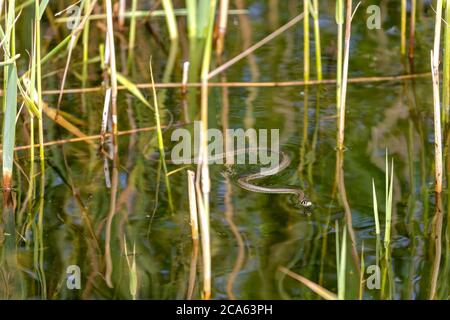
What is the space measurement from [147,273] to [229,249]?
293 mm

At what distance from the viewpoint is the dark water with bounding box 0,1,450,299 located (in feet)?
9.04

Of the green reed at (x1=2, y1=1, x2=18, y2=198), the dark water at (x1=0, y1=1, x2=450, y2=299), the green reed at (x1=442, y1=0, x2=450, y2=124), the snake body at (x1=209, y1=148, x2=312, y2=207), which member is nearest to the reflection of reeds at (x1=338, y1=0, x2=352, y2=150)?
the dark water at (x1=0, y1=1, x2=450, y2=299)

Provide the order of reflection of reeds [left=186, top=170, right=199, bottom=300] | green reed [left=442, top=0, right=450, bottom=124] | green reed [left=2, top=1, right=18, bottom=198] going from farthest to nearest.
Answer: green reed [left=442, top=0, right=450, bottom=124] < green reed [left=2, top=1, right=18, bottom=198] < reflection of reeds [left=186, top=170, right=199, bottom=300]

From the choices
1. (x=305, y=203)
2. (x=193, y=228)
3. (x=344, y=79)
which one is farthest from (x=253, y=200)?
(x=344, y=79)

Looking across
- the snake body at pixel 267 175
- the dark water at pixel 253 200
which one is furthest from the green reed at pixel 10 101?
the snake body at pixel 267 175

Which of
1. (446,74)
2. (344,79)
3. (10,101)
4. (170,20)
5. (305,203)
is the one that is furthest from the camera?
(170,20)

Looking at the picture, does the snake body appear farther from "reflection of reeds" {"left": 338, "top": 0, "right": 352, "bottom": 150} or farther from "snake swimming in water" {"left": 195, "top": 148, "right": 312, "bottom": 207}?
"reflection of reeds" {"left": 338, "top": 0, "right": 352, "bottom": 150}

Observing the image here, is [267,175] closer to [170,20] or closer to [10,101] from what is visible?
[10,101]

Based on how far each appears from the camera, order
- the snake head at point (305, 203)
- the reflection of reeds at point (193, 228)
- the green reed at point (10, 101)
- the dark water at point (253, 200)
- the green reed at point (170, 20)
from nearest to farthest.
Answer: the reflection of reeds at point (193, 228) < the dark water at point (253, 200) < the green reed at point (10, 101) < the snake head at point (305, 203) < the green reed at point (170, 20)

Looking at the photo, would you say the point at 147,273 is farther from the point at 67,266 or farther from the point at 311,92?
the point at 311,92

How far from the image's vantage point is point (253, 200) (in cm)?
327

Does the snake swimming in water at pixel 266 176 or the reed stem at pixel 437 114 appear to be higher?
the reed stem at pixel 437 114

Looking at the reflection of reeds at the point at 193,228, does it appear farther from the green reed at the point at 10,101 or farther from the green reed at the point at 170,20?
the green reed at the point at 170,20

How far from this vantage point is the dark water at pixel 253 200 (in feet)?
9.04
